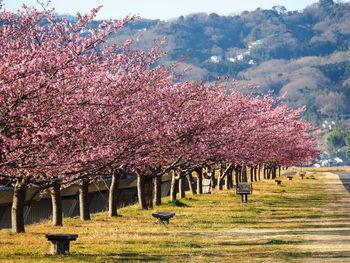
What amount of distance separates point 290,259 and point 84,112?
665cm

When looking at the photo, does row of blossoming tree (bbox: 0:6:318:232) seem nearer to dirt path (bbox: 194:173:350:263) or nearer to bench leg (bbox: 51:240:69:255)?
bench leg (bbox: 51:240:69:255)

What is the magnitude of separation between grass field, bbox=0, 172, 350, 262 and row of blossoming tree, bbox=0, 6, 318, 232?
1919 millimetres

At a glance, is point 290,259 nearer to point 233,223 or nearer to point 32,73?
point 32,73

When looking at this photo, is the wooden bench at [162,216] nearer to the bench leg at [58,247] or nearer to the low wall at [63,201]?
the low wall at [63,201]

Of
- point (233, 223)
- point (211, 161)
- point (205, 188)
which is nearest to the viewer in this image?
point (233, 223)

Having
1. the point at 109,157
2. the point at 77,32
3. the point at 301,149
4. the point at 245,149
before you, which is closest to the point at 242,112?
the point at 245,149

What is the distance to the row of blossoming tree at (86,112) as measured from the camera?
16.1 metres

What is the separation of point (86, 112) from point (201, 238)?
786 cm

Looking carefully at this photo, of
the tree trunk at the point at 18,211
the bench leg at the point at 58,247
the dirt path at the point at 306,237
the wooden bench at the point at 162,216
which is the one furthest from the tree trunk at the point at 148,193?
the bench leg at the point at 58,247

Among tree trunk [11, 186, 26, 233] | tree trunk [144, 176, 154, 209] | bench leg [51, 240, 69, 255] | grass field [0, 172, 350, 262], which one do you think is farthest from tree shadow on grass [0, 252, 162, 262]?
tree trunk [144, 176, 154, 209]

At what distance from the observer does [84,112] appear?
67.3 feet

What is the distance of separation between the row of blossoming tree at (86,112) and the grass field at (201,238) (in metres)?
1.92

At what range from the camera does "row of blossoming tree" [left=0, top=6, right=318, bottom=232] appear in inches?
635

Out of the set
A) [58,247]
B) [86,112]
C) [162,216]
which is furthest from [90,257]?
[162,216]
